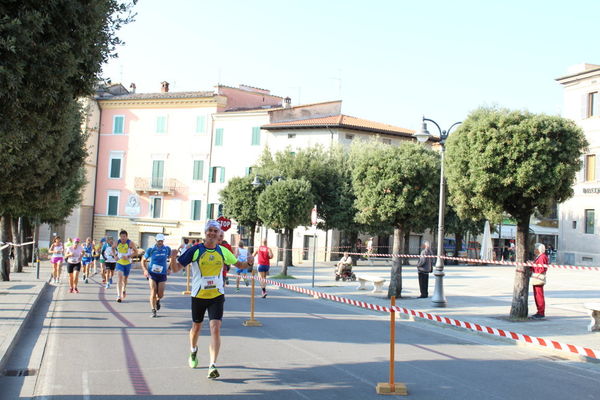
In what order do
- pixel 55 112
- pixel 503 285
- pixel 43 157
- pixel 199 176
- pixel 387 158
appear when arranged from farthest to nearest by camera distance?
1. pixel 199 176
2. pixel 503 285
3. pixel 387 158
4. pixel 43 157
5. pixel 55 112

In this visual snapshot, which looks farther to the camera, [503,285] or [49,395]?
[503,285]

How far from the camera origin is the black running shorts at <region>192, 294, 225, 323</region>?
8383mm

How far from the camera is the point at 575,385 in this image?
8.48 m

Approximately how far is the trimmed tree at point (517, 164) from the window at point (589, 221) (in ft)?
98.1

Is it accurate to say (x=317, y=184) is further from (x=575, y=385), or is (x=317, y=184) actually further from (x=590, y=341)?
(x=575, y=385)

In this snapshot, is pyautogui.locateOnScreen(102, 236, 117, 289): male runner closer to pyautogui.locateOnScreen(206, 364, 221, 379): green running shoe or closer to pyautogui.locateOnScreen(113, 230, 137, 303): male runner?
pyautogui.locateOnScreen(113, 230, 137, 303): male runner

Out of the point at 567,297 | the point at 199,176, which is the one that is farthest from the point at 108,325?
the point at 199,176

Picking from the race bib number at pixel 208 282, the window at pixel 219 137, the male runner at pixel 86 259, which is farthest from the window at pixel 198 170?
the race bib number at pixel 208 282

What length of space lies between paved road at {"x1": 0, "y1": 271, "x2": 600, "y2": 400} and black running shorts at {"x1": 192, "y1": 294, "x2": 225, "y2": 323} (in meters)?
0.74

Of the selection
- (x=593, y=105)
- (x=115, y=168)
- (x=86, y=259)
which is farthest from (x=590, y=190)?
(x=115, y=168)

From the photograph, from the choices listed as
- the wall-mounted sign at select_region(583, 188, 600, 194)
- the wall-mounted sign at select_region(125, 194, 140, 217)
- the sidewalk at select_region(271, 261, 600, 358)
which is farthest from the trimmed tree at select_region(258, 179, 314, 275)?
the wall-mounted sign at select_region(125, 194, 140, 217)

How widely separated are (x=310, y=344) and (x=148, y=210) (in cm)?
4858

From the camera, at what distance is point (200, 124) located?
55625 mm

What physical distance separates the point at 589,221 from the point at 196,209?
3156cm
